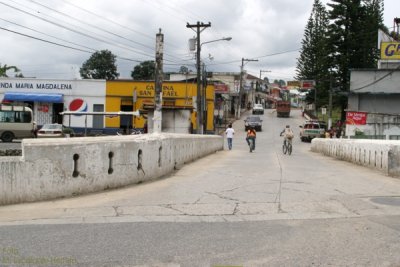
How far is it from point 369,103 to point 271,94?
117 meters

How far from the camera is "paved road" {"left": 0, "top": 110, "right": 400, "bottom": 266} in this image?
19.2 ft

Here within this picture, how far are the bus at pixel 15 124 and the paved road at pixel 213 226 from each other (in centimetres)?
2316

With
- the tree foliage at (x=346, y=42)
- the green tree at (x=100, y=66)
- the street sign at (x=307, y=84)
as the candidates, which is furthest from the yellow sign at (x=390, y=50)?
the green tree at (x=100, y=66)

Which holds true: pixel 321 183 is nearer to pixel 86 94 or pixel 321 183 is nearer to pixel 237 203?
pixel 237 203

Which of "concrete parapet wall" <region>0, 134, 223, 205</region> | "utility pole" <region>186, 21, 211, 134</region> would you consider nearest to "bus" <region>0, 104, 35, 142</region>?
"utility pole" <region>186, 21, 211, 134</region>

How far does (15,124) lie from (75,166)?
2467 cm

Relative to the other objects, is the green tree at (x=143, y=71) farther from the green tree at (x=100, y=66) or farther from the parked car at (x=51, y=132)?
the parked car at (x=51, y=132)

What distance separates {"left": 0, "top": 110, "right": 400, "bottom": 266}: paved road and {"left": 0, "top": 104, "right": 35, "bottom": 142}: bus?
23.2 m

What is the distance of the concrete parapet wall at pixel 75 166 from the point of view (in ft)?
29.3

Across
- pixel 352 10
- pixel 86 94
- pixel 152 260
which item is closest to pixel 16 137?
pixel 86 94

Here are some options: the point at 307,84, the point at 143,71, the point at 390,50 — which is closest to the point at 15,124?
the point at 390,50

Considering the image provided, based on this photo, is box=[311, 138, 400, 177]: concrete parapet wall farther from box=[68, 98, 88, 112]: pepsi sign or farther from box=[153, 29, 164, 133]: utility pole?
box=[68, 98, 88, 112]: pepsi sign

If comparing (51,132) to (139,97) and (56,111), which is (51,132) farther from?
(139,97)

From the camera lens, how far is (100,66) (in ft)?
304
